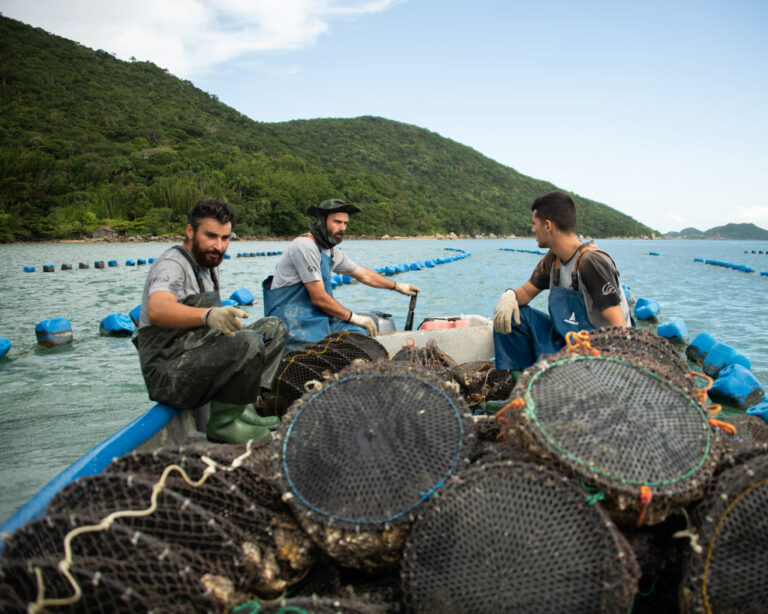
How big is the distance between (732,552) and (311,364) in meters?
2.80

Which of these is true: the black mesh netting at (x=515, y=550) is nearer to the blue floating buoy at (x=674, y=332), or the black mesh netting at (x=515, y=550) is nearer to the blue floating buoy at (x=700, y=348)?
the blue floating buoy at (x=700, y=348)

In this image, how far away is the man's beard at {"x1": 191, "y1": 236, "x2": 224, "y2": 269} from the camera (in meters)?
3.21

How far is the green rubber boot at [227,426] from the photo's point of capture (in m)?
3.20

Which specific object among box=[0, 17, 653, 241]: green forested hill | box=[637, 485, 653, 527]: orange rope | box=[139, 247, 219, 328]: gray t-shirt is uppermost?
box=[0, 17, 653, 241]: green forested hill

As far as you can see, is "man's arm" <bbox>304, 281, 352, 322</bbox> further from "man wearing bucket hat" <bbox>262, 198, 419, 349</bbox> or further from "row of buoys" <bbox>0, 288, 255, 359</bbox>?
"row of buoys" <bbox>0, 288, 255, 359</bbox>

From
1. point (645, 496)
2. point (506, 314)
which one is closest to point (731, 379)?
point (506, 314)

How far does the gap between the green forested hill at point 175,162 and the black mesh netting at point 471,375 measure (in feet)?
157

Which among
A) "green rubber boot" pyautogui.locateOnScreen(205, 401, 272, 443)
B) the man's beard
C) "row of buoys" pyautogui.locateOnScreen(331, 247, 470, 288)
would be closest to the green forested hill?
"row of buoys" pyautogui.locateOnScreen(331, 247, 470, 288)

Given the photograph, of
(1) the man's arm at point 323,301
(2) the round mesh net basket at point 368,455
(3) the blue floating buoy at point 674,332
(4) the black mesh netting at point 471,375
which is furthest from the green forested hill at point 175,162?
(2) the round mesh net basket at point 368,455

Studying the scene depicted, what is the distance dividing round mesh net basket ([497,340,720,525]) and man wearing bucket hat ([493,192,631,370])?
164 cm

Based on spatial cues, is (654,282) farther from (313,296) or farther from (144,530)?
(144,530)

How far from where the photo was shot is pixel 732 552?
55.5 inches

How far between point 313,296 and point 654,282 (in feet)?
79.2

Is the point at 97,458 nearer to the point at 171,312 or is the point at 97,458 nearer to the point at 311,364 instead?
the point at 171,312
